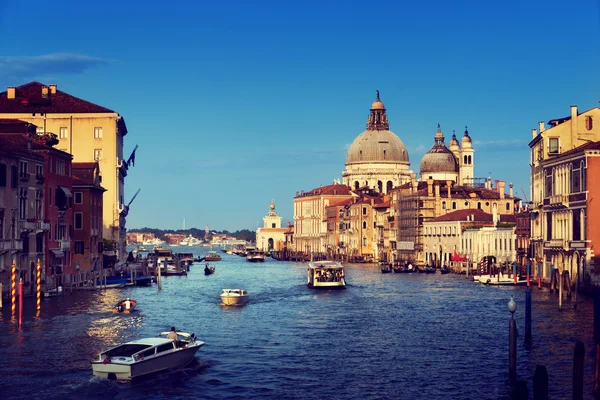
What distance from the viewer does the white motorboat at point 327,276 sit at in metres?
69.9

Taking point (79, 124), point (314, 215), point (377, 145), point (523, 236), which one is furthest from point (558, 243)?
point (377, 145)

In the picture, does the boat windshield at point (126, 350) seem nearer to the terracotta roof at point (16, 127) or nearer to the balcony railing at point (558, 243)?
the balcony railing at point (558, 243)

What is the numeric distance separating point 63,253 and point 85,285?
5303mm

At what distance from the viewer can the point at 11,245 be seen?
48.0m

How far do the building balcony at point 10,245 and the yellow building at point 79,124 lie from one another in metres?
35.3

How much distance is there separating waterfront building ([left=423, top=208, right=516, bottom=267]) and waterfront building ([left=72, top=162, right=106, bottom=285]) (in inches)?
1313

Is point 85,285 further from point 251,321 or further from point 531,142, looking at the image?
point 531,142

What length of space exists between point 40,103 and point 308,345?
176ft

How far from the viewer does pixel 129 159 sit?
99562 mm

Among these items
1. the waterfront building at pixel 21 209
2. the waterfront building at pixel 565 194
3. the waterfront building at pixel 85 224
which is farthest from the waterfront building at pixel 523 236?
the waterfront building at pixel 21 209

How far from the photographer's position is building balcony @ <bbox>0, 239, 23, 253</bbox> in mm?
46969

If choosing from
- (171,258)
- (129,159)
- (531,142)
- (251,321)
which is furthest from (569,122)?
(171,258)

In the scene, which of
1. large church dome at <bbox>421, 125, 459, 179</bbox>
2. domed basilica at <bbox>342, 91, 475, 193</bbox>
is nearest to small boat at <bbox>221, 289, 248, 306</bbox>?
large church dome at <bbox>421, 125, 459, 179</bbox>

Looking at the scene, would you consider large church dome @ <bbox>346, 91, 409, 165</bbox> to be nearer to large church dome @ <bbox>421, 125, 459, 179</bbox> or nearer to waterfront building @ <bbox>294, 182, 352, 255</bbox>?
waterfront building @ <bbox>294, 182, 352, 255</bbox>
